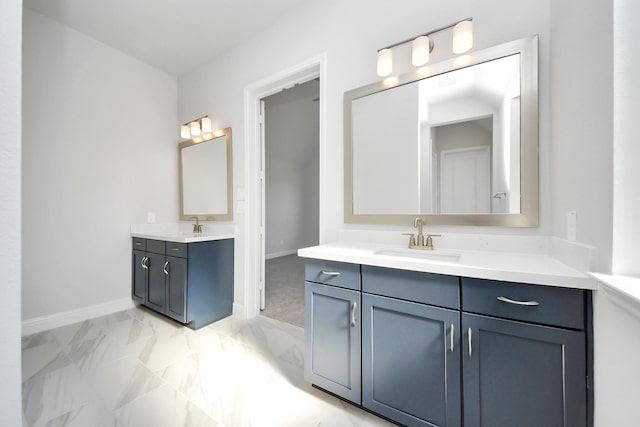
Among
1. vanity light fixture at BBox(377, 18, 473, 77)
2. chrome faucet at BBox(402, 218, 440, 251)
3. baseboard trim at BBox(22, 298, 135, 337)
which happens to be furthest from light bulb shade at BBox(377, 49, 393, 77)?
baseboard trim at BBox(22, 298, 135, 337)

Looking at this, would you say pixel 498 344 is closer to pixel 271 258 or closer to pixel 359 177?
pixel 359 177

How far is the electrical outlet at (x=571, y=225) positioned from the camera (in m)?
1.02

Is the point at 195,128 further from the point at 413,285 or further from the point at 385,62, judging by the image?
the point at 413,285

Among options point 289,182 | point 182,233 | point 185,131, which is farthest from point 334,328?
point 289,182

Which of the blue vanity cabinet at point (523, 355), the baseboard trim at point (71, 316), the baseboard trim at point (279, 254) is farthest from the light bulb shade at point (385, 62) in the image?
the baseboard trim at point (279, 254)

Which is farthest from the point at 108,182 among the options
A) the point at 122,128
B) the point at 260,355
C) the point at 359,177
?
the point at 359,177

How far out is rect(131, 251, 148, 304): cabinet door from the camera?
103 inches

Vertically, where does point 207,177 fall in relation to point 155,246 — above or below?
above

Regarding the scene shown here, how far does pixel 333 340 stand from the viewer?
138 cm

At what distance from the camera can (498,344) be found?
98cm

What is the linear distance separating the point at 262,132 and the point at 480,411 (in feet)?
8.63

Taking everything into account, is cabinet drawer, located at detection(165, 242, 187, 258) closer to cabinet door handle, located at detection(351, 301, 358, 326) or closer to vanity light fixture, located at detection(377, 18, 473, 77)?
cabinet door handle, located at detection(351, 301, 358, 326)

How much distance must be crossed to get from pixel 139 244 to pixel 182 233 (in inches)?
16.8

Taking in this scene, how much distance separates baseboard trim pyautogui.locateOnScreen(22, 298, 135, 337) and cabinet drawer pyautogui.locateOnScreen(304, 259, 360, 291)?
2.42 m
